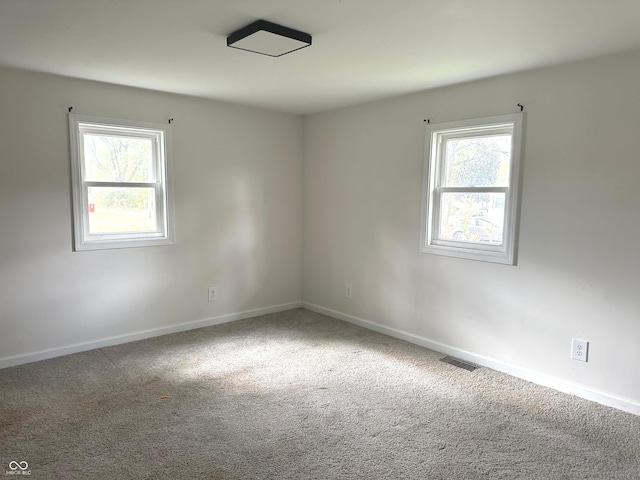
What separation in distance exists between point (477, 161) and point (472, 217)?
0.47 meters

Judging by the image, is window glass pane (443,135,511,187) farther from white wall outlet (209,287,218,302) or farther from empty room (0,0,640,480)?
white wall outlet (209,287,218,302)

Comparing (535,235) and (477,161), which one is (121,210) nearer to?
(477,161)

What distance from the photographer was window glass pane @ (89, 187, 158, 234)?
3723 mm

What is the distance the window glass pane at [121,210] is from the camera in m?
3.72

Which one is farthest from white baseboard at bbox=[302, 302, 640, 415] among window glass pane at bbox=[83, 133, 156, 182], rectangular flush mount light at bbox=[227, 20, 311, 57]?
rectangular flush mount light at bbox=[227, 20, 311, 57]

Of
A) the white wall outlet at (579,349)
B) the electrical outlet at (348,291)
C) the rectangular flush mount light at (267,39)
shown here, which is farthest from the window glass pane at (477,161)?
the rectangular flush mount light at (267,39)

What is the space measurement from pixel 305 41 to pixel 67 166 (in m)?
2.31

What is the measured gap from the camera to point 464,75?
3248 millimetres

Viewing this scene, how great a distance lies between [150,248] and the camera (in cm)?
399

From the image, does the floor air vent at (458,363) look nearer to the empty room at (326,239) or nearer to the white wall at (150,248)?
the empty room at (326,239)

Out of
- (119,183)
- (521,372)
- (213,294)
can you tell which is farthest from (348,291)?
(119,183)

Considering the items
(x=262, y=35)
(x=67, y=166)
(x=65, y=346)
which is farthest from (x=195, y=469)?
(x=67, y=166)

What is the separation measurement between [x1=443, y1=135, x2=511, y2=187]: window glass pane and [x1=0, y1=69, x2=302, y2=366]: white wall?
196 cm

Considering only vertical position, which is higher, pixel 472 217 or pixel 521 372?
pixel 472 217
